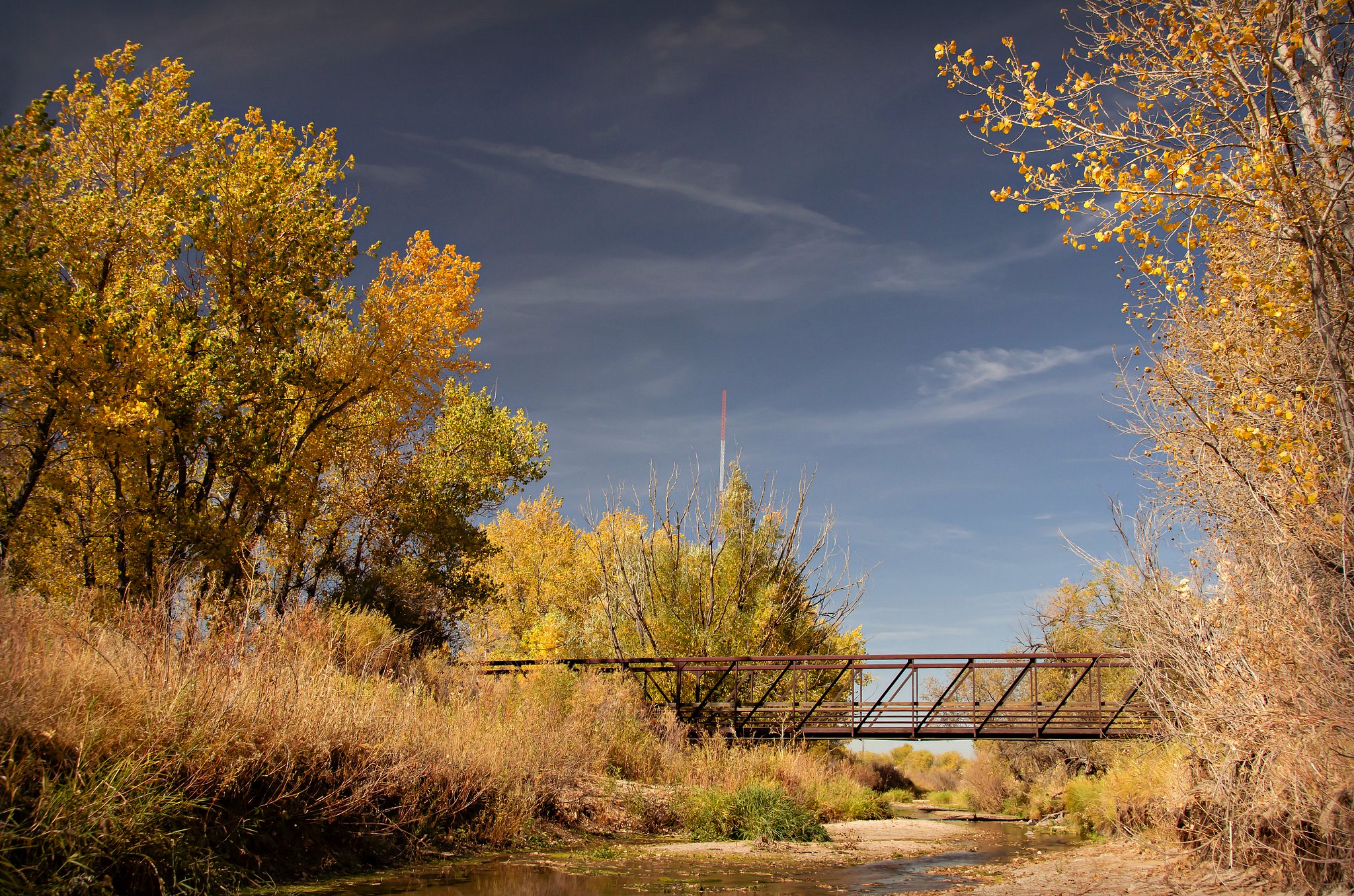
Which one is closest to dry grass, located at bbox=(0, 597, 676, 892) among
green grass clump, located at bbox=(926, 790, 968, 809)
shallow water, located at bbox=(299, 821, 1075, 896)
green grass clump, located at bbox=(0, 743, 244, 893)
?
green grass clump, located at bbox=(0, 743, 244, 893)

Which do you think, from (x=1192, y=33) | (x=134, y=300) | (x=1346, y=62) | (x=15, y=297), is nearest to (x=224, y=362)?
(x=134, y=300)

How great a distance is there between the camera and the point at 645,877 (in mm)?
10867

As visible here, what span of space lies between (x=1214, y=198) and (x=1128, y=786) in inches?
518

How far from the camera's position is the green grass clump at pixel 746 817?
15.8m

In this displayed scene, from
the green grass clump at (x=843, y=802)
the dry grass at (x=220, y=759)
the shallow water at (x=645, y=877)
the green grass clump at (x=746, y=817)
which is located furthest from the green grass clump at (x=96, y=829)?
the green grass clump at (x=843, y=802)

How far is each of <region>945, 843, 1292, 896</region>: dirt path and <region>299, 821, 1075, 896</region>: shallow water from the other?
770 millimetres

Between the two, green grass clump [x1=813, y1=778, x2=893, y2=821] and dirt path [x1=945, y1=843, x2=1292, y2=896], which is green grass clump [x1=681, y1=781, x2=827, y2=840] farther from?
green grass clump [x1=813, y1=778, x2=893, y2=821]

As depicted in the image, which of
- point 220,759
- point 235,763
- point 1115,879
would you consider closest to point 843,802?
point 1115,879

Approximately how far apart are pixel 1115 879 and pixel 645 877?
5916 millimetres

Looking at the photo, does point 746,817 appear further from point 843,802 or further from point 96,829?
point 96,829

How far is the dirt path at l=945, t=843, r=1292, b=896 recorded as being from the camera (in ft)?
28.1

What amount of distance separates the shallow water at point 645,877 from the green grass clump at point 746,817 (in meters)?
2.19

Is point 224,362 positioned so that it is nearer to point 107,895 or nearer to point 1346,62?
point 107,895

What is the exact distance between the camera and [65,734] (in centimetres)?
718
